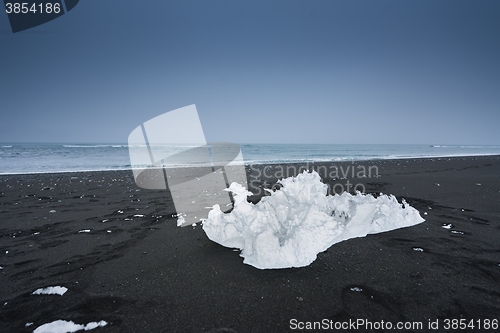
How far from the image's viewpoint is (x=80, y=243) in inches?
112

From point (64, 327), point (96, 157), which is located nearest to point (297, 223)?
point (64, 327)

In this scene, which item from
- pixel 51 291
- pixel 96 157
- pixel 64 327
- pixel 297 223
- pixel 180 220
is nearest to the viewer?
pixel 64 327

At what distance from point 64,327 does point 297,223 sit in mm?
1843

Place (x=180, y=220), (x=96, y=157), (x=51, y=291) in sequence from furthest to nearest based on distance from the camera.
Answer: (x=96, y=157), (x=180, y=220), (x=51, y=291)

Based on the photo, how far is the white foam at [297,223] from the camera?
203 cm

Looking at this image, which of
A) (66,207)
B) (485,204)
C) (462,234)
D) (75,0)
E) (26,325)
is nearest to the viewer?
(26,325)

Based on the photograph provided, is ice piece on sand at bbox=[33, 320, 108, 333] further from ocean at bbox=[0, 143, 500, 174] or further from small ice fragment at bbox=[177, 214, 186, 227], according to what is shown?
ocean at bbox=[0, 143, 500, 174]

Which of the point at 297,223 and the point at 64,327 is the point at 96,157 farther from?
the point at 297,223

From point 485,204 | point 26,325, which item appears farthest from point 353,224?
point 485,204

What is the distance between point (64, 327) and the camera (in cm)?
148

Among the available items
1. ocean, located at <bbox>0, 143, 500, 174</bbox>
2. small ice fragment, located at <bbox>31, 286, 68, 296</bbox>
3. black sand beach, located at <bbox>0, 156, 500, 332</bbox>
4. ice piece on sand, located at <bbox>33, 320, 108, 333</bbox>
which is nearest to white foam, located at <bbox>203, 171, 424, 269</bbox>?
black sand beach, located at <bbox>0, 156, 500, 332</bbox>

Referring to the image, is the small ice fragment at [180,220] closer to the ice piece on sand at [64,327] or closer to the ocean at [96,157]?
the ice piece on sand at [64,327]

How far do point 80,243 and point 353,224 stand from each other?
3.24 meters

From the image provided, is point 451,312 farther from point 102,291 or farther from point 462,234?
point 102,291
